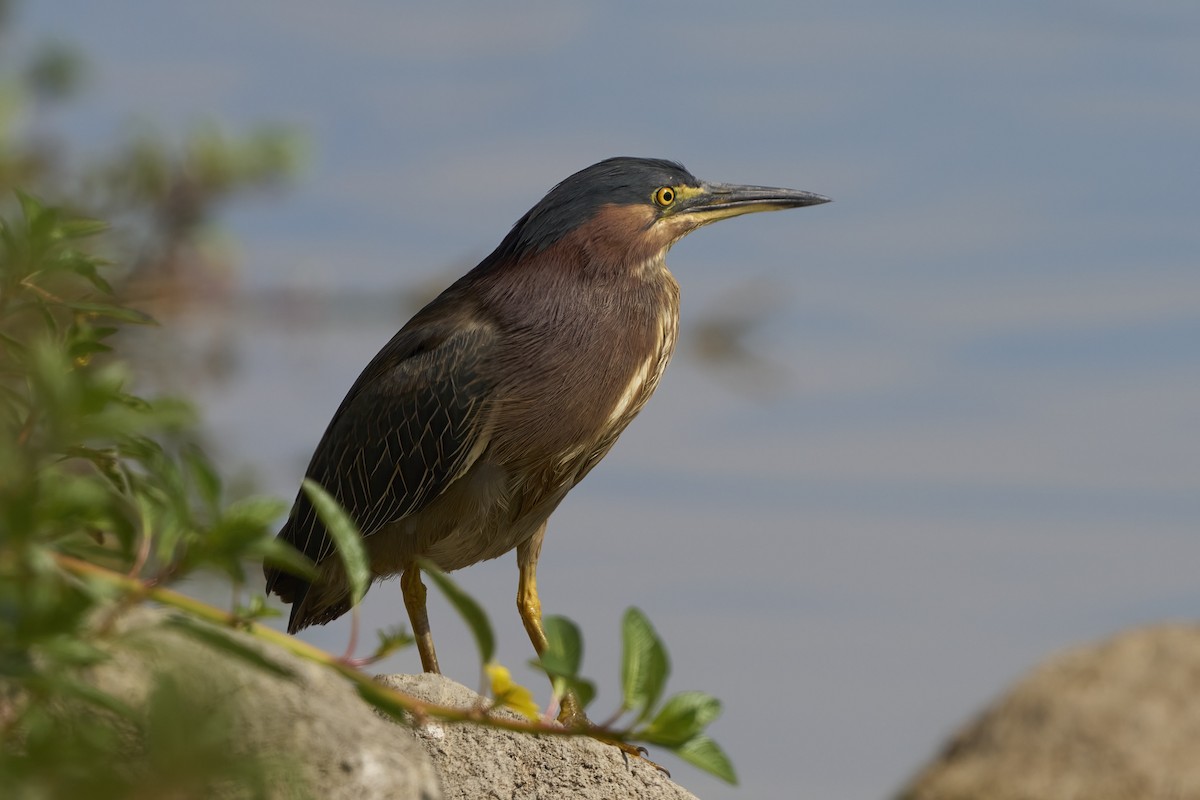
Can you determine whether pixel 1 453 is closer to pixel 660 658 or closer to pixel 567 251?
pixel 660 658

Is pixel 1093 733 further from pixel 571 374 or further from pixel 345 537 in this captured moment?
pixel 345 537

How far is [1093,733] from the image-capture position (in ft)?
38.1

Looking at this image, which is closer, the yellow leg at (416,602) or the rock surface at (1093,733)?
the yellow leg at (416,602)

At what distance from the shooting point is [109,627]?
65.5 inches

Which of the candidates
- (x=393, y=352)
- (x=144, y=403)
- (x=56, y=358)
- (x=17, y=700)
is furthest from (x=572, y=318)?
(x=56, y=358)

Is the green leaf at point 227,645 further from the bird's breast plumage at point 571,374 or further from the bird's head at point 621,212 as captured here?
the bird's head at point 621,212

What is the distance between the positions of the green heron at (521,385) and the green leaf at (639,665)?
122 inches

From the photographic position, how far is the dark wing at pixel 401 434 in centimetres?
518

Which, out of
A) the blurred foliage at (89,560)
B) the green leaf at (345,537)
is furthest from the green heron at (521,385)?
the green leaf at (345,537)

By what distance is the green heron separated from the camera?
5051mm

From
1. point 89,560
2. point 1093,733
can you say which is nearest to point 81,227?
point 89,560

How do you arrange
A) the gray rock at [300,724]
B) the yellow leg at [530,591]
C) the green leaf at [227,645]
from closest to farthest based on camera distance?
1. the green leaf at [227,645]
2. the gray rock at [300,724]
3. the yellow leg at [530,591]

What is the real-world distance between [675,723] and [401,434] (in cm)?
375

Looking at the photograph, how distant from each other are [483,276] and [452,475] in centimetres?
92
